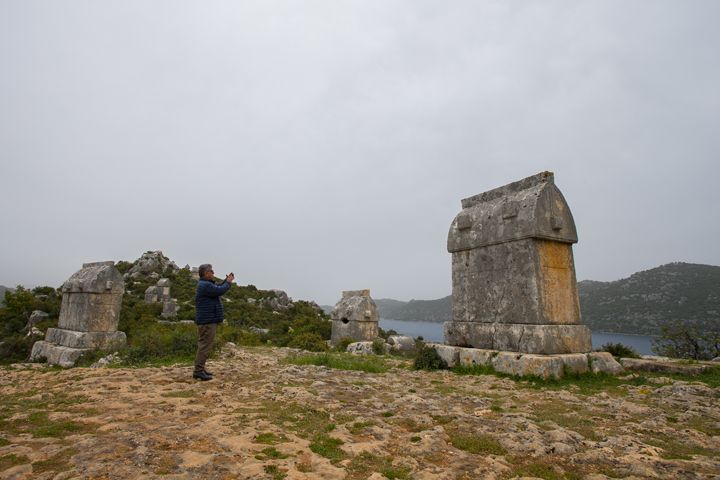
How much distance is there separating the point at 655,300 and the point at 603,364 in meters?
43.4

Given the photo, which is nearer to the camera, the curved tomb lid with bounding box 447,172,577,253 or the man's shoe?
the man's shoe

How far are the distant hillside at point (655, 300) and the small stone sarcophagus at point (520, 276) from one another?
29.3m

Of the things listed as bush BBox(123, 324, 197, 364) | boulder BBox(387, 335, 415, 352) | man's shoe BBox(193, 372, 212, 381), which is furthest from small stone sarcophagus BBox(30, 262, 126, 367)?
boulder BBox(387, 335, 415, 352)

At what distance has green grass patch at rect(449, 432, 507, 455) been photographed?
3.18 metres

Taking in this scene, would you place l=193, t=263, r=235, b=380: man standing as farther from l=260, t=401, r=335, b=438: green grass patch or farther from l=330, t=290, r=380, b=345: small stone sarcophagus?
l=330, t=290, r=380, b=345: small stone sarcophagus

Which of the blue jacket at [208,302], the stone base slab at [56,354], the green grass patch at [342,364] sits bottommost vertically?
the stone base slab at [56,354]

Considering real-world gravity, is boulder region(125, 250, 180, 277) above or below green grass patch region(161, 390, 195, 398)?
above

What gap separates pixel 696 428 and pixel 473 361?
3666mm

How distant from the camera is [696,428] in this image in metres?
3.73

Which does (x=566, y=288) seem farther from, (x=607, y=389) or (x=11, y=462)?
(x=11, y=462)

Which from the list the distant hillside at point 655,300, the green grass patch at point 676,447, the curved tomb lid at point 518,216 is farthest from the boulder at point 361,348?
the distant hillside at point 655,300

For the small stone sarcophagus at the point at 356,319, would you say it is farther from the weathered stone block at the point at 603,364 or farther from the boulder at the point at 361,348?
the weathered stone block at the point at 603,364

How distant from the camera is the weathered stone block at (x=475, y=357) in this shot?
22.8 ft

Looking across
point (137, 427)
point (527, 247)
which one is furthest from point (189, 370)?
point (527, 247)
